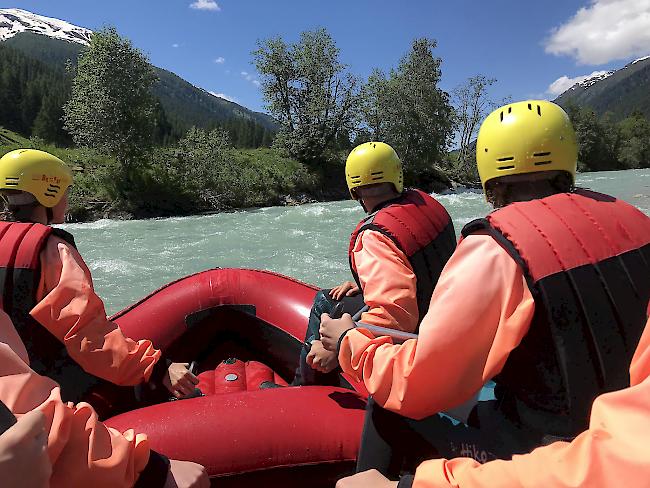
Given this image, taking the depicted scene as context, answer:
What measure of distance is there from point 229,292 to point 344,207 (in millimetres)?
16773

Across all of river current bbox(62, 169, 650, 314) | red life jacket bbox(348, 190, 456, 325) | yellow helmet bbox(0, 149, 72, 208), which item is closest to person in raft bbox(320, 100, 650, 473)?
red life jacket bbox(348, 190, 456, 325)

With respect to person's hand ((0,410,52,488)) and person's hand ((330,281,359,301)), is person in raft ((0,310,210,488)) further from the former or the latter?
person's hand ((330,281,359,301))

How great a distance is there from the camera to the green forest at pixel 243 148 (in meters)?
19.2

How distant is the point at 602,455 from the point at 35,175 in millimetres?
2109

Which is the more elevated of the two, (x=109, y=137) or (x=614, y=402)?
(x=109, y=137)

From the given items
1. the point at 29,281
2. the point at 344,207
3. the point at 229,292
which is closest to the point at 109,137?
the point at 344,207

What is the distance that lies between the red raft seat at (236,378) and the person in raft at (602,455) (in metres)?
2.23

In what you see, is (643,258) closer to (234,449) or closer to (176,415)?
(234,449)

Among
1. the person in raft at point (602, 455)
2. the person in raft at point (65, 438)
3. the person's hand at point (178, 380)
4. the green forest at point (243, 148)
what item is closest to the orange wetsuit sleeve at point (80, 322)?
the person's hand at point (178, 380)

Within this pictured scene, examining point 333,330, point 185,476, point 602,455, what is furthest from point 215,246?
point 602,455

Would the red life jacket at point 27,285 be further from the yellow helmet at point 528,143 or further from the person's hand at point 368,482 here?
the yellow helmet at point 528,143

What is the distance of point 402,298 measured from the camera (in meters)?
1.85

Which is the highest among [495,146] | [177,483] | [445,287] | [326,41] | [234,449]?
[326,41]

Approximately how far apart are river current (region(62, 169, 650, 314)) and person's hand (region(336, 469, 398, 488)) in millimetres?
6413
